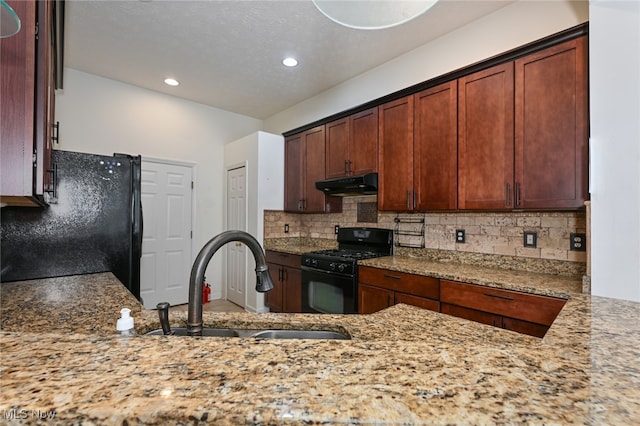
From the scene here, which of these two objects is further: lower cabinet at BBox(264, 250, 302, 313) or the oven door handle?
lower cabinet at BBox(264, 250, 302, 313)

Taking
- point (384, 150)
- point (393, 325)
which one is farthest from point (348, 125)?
point (393, 325)

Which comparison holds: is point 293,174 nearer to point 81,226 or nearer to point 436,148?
point 436,148

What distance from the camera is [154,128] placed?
4109 mm

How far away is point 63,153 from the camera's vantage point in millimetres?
2158

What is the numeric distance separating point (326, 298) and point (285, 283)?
78 centimetres

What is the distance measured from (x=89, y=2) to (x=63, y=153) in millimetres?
1225

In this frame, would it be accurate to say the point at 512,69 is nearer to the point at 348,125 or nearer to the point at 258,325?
the point at 348,125

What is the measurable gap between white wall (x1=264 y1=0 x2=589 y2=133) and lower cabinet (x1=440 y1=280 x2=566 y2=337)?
6.09 ft

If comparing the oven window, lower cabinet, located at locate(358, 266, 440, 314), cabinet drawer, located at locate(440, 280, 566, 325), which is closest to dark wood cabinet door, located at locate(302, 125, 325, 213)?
the oven window

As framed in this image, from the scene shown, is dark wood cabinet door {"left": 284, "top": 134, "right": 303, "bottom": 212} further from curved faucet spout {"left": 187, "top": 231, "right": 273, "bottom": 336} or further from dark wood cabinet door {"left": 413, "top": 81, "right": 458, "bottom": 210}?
curved faucet spout {"left": 187, "top": 231, "right": 273, "bottom": 336}

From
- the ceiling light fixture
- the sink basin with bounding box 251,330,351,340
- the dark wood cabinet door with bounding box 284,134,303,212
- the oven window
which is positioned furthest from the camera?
the dark wood cabinet door with bounding box 284,134,303,212

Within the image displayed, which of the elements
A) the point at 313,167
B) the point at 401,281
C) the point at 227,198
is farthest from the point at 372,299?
the point at 227,198

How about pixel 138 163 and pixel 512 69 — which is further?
pixel 138 163

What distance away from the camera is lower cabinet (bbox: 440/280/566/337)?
1840 millimetres
